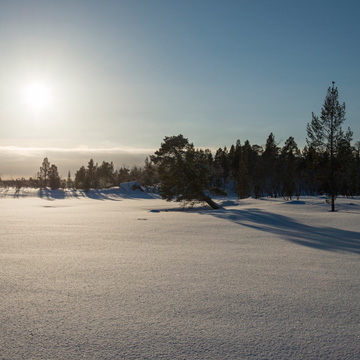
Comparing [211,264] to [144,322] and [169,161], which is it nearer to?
[144,322]

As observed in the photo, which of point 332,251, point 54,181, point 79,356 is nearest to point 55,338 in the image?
point 79,356

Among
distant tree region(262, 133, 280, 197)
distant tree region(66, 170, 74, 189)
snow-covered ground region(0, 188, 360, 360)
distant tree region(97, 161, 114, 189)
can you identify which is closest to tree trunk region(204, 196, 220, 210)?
snow-covered ground region(0, 188, 360, 360)

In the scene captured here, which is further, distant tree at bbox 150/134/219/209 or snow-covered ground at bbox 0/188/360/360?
distant tree at bbox 150/134/219/209

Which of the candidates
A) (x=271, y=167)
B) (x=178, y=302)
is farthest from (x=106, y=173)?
(x=178, y=302)

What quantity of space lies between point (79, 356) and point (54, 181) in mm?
82518

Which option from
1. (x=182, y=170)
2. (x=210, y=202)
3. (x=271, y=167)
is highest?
(x=271, y=167)

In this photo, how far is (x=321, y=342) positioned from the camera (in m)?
2.65

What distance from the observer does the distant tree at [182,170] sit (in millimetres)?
24125

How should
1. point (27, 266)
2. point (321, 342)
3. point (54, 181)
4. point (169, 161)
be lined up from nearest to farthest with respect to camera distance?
point (321, 342) → point (27, 266) → point (169, 161) → point (54, 181)

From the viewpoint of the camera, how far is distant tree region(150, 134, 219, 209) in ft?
79.2

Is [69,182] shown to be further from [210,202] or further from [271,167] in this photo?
[210,202]

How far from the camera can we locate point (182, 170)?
2406 cm

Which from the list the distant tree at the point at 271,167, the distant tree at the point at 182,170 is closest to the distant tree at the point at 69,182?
the distant tree at the point at 271,167

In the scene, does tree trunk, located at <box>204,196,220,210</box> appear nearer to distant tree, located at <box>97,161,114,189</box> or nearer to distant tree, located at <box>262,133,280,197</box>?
distant tree, located at <box>262,133,280,197</box>
